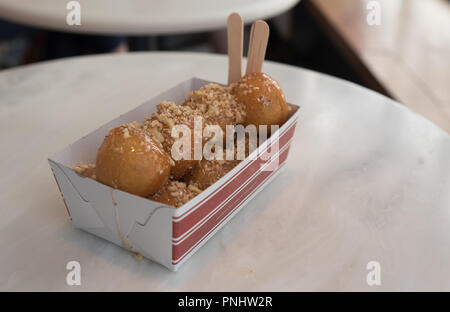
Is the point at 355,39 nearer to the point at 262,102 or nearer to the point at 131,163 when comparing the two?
the point at 262,102

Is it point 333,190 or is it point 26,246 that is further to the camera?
point 333,190

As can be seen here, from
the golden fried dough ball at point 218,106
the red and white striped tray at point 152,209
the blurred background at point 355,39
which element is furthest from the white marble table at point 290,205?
the blurred background at point 355,39

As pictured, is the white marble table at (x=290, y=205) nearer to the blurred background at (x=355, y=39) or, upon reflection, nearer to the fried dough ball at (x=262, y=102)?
the fried dough ball at (x=262, y=102)

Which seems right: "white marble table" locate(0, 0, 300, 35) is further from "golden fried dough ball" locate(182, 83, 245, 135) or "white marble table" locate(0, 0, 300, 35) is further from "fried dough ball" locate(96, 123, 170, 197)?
"fried dough ball" locate(96, 123, 170, 197)

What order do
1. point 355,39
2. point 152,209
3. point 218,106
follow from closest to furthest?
point 152,209 → point 218,106 → point 355,39

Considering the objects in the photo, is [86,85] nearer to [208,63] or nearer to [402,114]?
[208,63]

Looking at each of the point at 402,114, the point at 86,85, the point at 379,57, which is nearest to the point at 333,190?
the point at 402,114

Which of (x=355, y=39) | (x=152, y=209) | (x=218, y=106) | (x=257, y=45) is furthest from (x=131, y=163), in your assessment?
(x=355, y=39)
